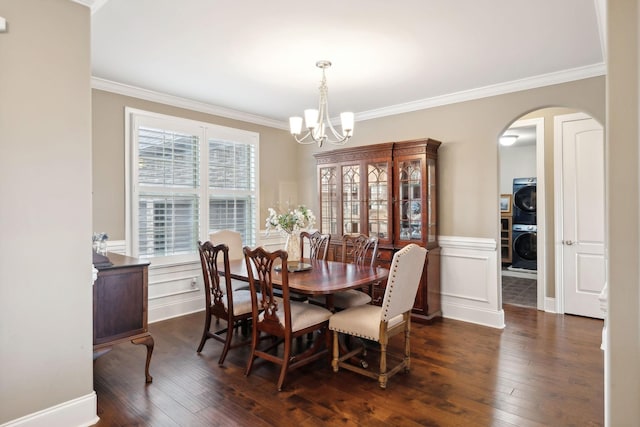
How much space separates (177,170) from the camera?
4.38 meters

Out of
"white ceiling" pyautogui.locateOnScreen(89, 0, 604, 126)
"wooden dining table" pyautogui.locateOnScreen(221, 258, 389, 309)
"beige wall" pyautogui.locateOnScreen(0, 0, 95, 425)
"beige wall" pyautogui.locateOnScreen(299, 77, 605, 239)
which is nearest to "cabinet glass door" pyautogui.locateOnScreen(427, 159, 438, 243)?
"beige wall" pyautogui.locateOnScreen(299, 77, 605, 239)

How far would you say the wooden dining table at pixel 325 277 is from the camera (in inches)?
105

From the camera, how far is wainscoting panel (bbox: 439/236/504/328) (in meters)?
4.03

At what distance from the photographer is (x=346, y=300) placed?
334 centimetres

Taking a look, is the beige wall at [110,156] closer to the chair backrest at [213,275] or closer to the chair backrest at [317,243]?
the chair backrest at [213,275]

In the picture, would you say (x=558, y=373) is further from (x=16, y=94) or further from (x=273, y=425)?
(x=16, y=94)

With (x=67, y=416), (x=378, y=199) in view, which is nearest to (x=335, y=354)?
(x=67, y=416)

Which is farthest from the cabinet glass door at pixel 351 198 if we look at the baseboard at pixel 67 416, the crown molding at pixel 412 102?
the baseboard at pixel 67 416

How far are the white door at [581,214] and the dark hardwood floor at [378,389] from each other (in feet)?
2.81

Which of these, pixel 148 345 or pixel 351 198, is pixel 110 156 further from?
pixel 351 198

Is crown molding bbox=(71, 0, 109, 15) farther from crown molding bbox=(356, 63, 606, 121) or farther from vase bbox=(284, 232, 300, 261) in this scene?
crown molding bbox=(356, 63, 606, 121)

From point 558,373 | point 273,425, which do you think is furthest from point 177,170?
point 558,373

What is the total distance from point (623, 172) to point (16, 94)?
114 inches

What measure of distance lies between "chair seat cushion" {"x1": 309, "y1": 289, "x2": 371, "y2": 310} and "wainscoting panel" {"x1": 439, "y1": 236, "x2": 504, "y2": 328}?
136 cm
